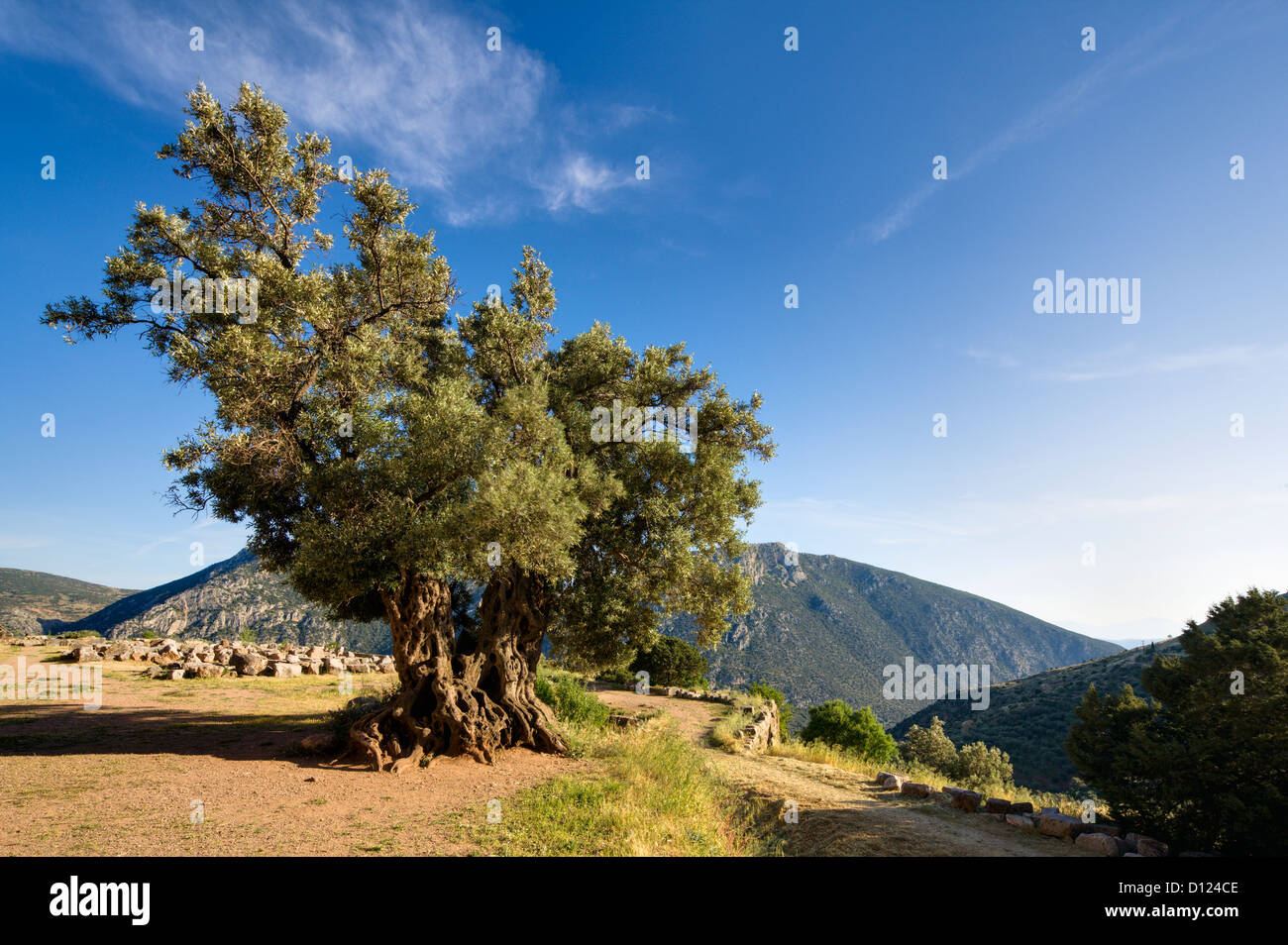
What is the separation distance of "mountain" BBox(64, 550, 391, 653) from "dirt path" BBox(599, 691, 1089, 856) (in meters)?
91.7

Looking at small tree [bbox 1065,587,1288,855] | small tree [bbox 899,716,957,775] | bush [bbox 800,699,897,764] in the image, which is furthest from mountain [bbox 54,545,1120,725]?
small tree [bbox 1065,587,1288,855]

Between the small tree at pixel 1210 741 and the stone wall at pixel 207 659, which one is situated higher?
the small tree at pixel 1210 741

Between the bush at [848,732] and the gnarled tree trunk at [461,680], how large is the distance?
122 ft

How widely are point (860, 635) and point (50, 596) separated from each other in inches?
7450

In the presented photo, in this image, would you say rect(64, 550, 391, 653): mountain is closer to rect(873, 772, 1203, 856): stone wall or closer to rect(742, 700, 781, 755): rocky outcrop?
rect(742, 700, 781, 755): rocky outcrop

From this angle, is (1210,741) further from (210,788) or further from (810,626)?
(810,626)

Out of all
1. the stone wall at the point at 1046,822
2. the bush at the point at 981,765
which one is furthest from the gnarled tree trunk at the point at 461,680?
the bush at the point at 981,765

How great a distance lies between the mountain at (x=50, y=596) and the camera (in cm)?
10124

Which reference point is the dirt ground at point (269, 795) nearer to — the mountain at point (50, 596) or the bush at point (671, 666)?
the bush at point (671, 666)

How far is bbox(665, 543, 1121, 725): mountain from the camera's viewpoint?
4405 inches

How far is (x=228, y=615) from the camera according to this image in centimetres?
9438
